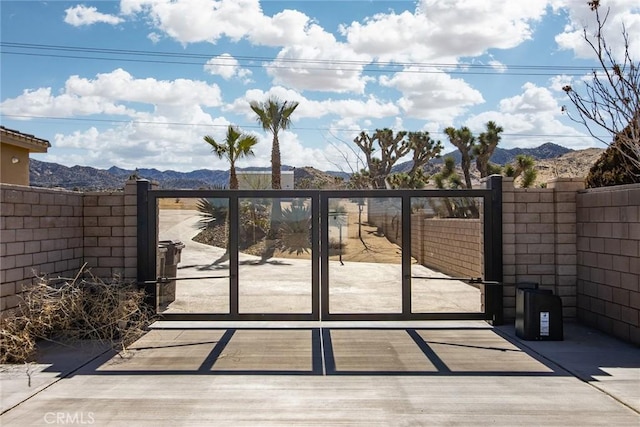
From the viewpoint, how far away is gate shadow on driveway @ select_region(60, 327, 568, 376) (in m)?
5.96

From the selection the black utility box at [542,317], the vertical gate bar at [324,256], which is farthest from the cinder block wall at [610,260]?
the vertical gate bar at [324,256]

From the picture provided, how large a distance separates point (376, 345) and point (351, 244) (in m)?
1.87

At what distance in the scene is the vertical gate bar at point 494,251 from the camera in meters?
8.33

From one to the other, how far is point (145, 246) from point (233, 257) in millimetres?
1393

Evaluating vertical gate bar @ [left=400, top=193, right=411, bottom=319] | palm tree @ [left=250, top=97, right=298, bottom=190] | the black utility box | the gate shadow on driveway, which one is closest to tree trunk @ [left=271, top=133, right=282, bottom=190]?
palm tree @ [left=250, top=97, right=298, bottom=190]

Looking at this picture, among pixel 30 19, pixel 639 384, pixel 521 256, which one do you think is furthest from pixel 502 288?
pixel 30 19

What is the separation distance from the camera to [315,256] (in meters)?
8.25

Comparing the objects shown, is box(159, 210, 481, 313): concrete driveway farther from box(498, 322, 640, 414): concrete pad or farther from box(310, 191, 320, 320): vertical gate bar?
box(498, 322, 640, 414): concrete pad

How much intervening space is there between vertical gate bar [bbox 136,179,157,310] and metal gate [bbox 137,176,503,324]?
0.02 m

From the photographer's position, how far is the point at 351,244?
331 inches

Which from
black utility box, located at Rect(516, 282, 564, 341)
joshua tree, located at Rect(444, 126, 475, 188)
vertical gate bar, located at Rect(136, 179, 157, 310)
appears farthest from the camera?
joshua tree, located at Rect(444, 126, 475, 188)

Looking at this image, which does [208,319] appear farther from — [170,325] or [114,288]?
[114,288]

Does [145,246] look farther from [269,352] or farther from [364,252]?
[364,252]

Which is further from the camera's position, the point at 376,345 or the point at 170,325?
the point at 170,325
